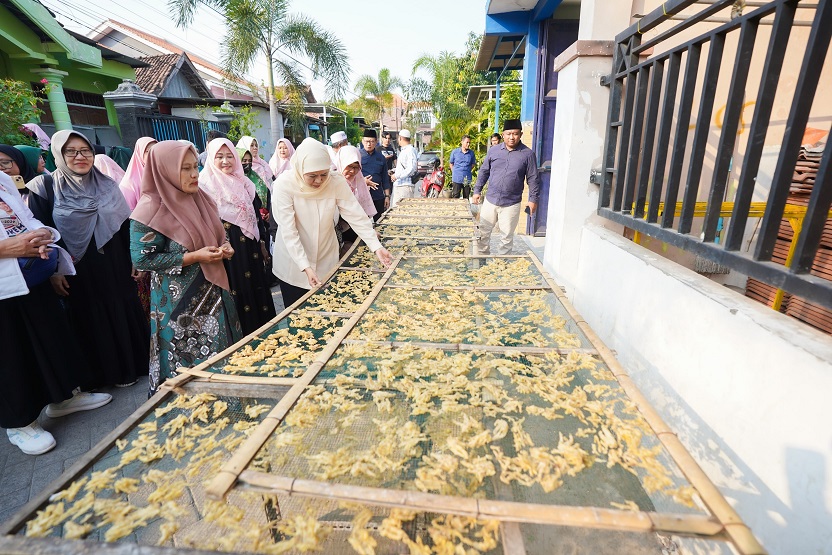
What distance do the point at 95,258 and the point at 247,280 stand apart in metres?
1.14

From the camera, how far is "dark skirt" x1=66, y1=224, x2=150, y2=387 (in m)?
3.30

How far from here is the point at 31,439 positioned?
2859 mm

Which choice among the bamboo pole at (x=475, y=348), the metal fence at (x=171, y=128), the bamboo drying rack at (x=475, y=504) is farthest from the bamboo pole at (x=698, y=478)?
the metal fence at (x=171, y=128)

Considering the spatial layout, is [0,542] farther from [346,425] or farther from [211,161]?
[211,161]

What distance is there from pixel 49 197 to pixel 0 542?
111 inches

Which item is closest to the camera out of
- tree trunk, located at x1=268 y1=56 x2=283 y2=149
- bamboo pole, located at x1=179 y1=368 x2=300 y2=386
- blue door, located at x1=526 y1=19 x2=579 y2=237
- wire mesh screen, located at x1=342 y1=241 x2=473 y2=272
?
bamboo pole, located at x1=179 y1=368 x2=300 y2=386

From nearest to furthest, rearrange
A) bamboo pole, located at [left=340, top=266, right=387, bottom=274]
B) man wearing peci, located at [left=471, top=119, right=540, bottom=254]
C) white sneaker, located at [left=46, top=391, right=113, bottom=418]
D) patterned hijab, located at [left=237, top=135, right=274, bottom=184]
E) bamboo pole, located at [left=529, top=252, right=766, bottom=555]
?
bamboo pole, located at [left=529, top=252, right=766, bottom=555] < white sneaker, located at [left=46, top=391, right=113, bottom=418] < bamboo pole, located at [left=340, top=266, right=387, bottom=274] < patterned hijab, located at [left=237, top=135, right=274, bottom=184] < man wearing peci, located at [left=471, top=119, right=540, bottom=254]

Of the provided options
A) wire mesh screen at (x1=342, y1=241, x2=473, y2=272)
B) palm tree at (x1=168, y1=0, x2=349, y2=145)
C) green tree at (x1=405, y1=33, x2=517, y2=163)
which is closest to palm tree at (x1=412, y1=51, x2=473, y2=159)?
green tree at (x1=405, y1=33, x2=517, y2=163)

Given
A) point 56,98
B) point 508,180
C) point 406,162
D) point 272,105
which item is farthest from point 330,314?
point 272,105

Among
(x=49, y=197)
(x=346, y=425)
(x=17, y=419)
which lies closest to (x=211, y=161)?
(x=49, y=197)

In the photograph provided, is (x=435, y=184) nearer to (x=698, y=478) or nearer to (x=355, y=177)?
(x=355, y=177)

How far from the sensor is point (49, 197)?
310 cm

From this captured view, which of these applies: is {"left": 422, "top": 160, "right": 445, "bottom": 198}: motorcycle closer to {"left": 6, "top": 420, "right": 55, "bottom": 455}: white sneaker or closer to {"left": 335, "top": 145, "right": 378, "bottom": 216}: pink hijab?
{"left": 335, "top": 145, "right": 378, "bottom": 216}: pink hijab

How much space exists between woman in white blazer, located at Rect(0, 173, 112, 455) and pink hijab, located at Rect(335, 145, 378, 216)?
289 centimetres
